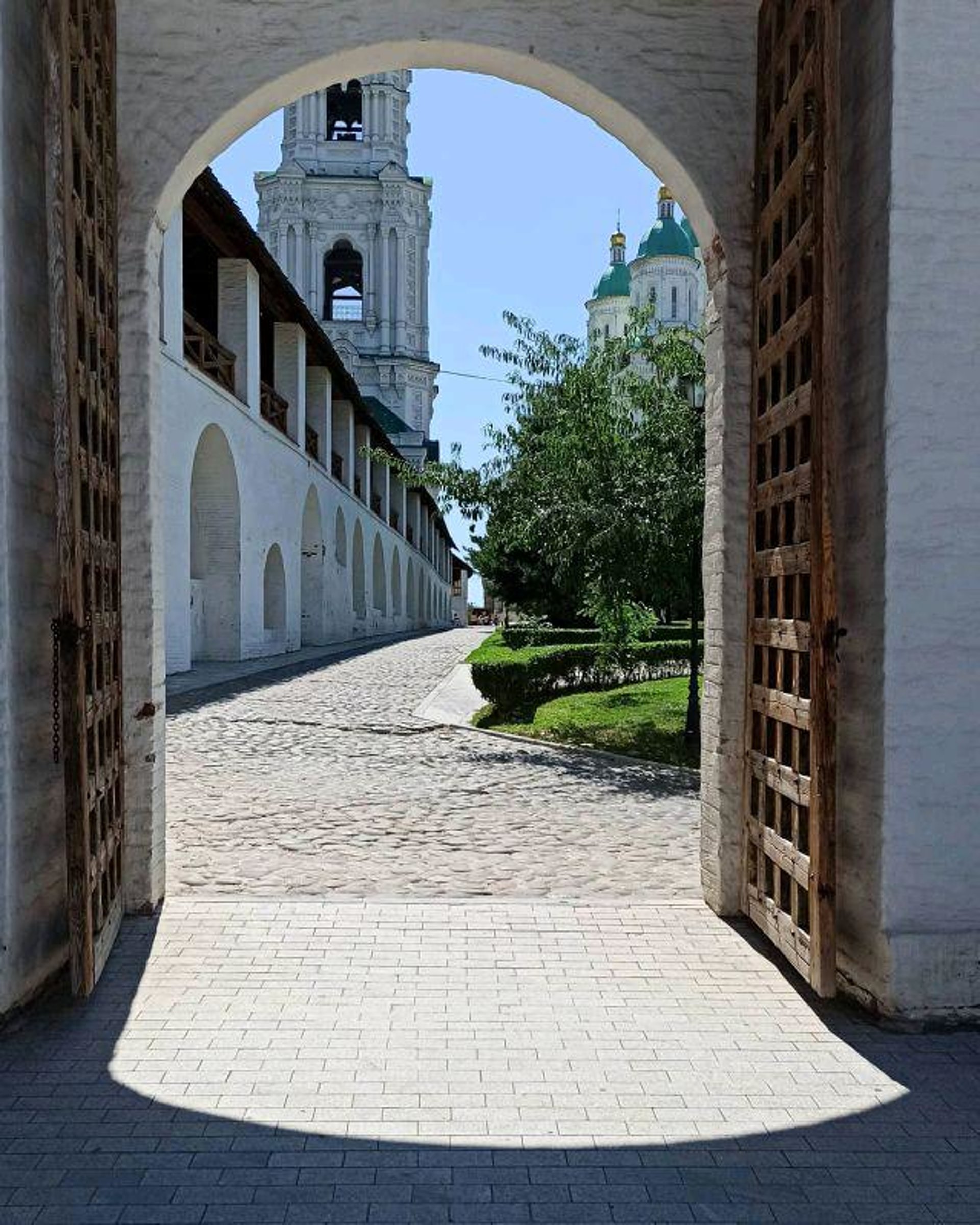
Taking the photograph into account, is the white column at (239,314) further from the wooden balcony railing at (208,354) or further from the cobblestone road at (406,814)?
the cobblestone road at (406,814)

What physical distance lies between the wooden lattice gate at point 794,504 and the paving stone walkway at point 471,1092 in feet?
1.49

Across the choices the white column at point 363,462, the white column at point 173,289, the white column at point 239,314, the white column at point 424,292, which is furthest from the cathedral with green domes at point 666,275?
the white column at point 173,289

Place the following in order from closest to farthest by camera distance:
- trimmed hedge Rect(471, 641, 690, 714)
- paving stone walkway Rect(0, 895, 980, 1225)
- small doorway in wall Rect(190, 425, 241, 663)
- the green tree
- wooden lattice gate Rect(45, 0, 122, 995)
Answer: paving stone walkway Rect(0, 895, 980, 1225)
wooden lattice gate Rect(45, 0, 122, 995)
the green tree
trimmed hedge Rect(471, 641, 690, 714)
small doorway in wall Rect(190, 425, 241, 663)

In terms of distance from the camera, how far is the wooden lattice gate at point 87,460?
12.2 ft

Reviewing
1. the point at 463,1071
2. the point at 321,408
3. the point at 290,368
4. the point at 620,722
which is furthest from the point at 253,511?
the point at 463,1071

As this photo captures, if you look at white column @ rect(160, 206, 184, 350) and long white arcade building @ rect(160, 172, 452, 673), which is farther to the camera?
long white arcade building @ rect(160, 172, 452, 673)

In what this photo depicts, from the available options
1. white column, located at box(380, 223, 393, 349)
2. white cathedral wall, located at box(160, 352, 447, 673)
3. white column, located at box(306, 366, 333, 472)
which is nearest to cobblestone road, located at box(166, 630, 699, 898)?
white cathedral wall, located at box(160, 352, 447, 673)

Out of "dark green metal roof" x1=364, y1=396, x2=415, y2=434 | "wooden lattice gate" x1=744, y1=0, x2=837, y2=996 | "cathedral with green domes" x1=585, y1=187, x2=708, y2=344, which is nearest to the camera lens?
"wooden lattice gate" x1=744, y1=0, x2=837, y2=996

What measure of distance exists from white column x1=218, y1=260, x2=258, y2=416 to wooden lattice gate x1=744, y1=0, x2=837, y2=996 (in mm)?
16870

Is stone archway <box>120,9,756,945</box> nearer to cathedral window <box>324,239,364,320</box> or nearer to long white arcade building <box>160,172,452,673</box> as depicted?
long white arcade building <box>160,172,452,673</box>

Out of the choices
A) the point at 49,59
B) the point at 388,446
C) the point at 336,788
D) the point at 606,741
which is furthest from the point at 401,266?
the point at 49,59

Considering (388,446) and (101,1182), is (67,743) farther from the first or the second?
(388,446)

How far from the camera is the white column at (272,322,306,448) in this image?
80.7ft

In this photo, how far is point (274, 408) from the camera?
23.9 metres
